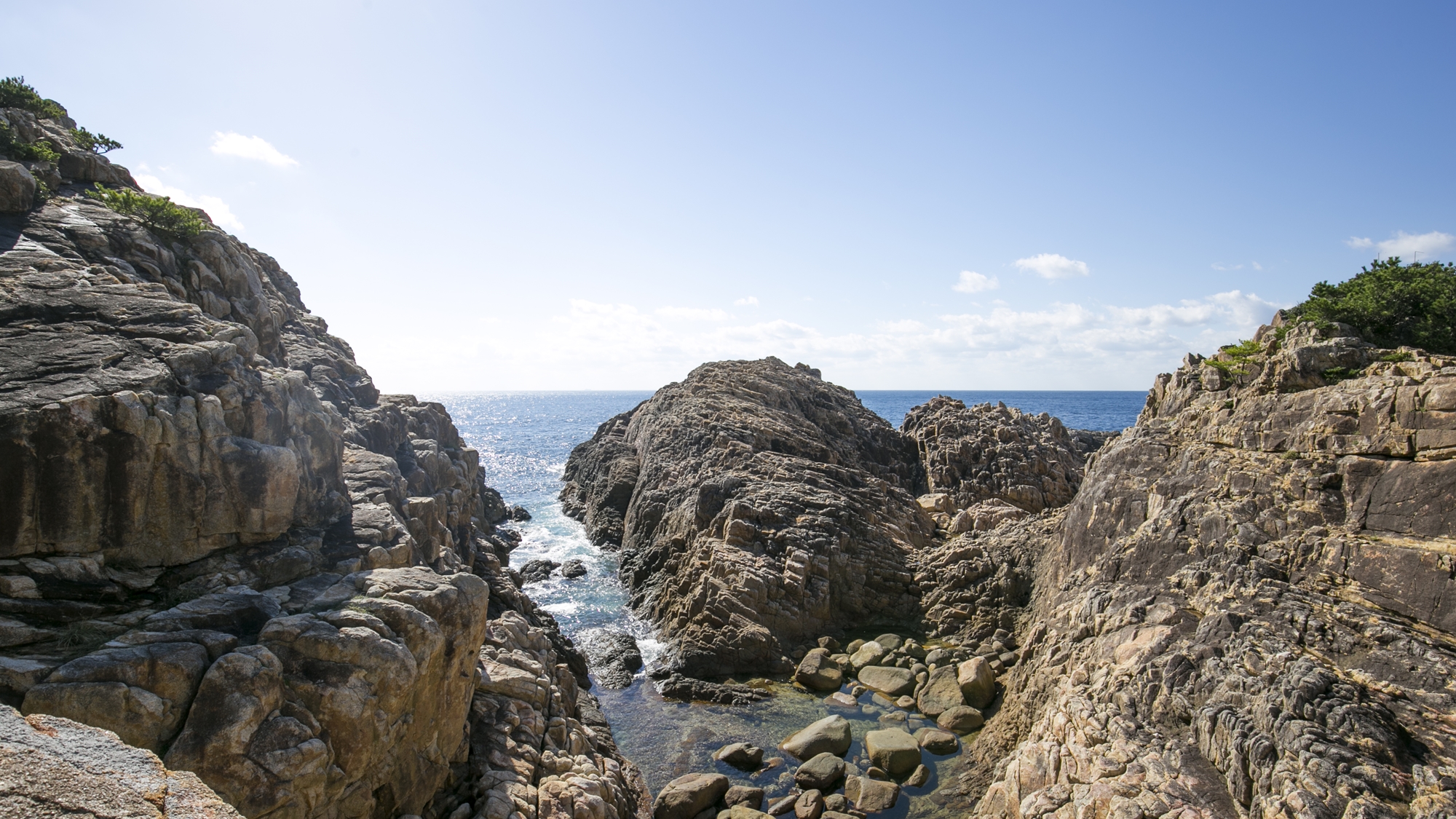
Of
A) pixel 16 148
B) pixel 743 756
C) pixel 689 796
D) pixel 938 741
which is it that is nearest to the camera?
pixel 689 796

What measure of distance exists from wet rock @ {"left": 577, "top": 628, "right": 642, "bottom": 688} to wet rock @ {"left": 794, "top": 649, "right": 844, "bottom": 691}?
6.50 m

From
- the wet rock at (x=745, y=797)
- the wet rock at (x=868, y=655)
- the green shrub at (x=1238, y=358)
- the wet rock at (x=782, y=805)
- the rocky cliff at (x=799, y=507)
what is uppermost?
the green shrub at (x=1238, y=358)

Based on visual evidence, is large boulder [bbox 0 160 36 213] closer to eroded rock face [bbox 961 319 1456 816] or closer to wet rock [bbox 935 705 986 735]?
eroded rock face [bbox 961 319 1456 816]

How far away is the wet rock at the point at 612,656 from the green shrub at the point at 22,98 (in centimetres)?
2732

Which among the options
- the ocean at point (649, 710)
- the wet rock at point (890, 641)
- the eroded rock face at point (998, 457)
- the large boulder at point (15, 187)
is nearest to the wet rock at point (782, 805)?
the ocean at point (649, 710)

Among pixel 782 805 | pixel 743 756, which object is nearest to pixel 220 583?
pixel 743 756

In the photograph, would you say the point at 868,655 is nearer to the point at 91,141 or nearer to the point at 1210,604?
the point at 1210,604

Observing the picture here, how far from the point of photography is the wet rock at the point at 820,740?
66.5ft

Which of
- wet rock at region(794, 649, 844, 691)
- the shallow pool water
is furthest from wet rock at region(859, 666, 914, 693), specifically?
wet rock at region(794, 649, 844, 691)

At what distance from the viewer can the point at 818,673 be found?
977 inches

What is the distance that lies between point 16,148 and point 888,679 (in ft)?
104

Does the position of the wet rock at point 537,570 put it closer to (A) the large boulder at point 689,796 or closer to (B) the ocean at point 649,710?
(B) the ocean at point 649,710

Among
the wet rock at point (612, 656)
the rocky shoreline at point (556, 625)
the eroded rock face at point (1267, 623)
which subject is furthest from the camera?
the wet rock at point (612, 656)

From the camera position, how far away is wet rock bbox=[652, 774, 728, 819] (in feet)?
58.2
